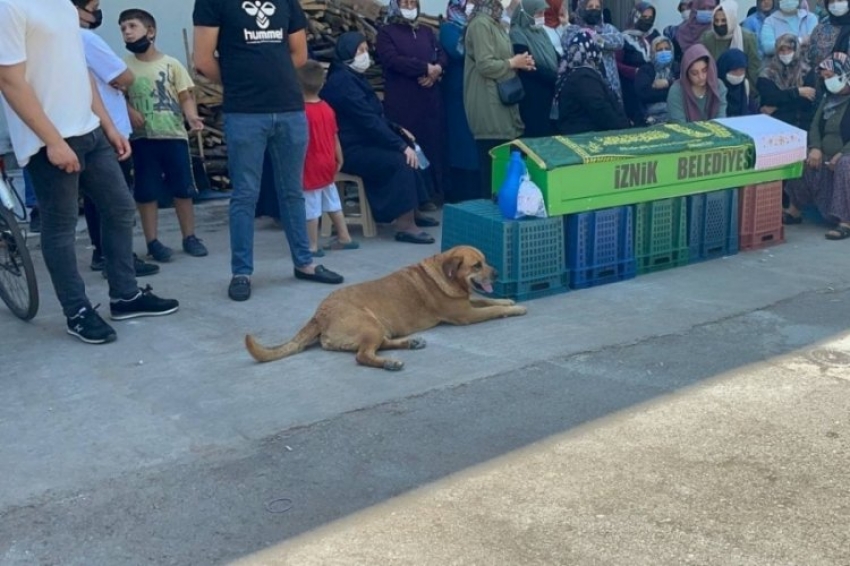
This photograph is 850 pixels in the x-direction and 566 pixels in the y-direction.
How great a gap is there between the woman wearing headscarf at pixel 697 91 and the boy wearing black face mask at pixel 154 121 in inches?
147

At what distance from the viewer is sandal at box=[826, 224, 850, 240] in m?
7.95

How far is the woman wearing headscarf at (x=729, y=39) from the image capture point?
9.07m

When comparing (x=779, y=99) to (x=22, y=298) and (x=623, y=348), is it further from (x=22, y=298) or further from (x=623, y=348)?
(x=22, y=298)

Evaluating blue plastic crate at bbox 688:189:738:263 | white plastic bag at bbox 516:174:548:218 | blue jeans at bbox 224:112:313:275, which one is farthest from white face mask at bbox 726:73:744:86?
blue jeans at bbox 224:112:313:275

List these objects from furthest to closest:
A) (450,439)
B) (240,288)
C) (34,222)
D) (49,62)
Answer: (34,222)
(240,288)
(49,62)
(450,439)

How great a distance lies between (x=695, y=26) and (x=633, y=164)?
3710 mm

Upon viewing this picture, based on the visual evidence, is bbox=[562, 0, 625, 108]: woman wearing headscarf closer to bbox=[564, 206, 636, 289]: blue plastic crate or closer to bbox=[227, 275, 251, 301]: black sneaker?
bbox=[564, 206, 636, 289]: blue plastic crate

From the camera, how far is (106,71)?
20.8ft

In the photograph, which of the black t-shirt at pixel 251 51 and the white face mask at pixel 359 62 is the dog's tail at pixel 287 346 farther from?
the white face mask at pixel 359 62

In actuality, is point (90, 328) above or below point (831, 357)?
above

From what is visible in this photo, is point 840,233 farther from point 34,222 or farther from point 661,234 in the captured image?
point 34,222

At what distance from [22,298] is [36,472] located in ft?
7.11

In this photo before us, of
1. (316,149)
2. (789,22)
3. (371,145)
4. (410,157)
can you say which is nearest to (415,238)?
(410,157)

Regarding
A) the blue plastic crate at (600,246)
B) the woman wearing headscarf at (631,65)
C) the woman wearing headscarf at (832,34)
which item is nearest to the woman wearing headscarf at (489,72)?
the woman wearing headscarf at (631,65)
